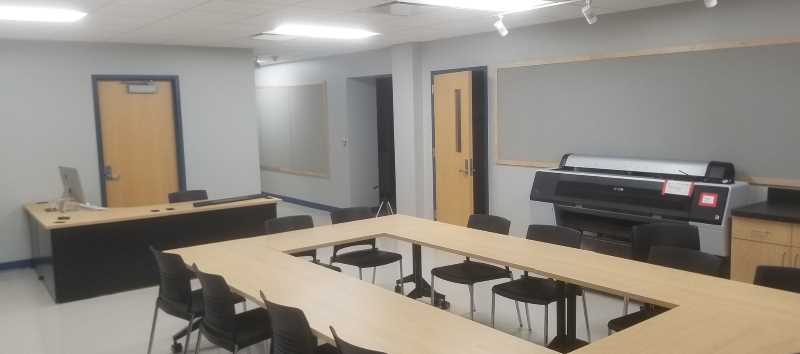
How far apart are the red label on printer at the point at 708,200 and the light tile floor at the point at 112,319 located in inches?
39.5

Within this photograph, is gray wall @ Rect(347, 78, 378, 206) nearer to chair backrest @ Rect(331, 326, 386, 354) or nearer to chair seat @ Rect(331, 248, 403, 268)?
chair seat @ Rect(331, 248, 403, 268)

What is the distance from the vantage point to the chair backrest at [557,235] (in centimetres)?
402

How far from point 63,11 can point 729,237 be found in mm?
5385

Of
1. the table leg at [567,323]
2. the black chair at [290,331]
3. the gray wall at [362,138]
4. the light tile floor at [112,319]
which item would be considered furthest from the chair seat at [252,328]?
the gray wall at [362,138]

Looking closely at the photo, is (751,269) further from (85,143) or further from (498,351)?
(85,143)

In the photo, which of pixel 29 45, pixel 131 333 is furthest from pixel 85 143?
pixel 131 333

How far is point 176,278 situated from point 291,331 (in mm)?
1379

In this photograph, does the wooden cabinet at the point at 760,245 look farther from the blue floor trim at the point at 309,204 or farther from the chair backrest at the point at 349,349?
the blue floor trim at the point at 309,204

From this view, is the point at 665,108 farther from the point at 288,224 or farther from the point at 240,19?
the point at 240,19

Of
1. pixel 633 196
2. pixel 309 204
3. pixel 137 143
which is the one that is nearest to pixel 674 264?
pixel 633 196

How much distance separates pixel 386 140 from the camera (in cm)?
938

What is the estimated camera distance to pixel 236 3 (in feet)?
15.0

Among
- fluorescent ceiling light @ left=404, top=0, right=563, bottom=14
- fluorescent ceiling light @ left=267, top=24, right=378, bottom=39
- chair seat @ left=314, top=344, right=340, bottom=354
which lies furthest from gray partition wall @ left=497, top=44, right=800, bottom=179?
chair seat @ left=314, top=344, right=340, bottom=354

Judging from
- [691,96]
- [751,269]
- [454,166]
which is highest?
[691,96]
